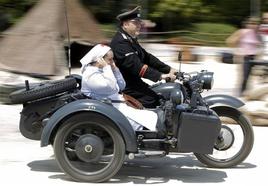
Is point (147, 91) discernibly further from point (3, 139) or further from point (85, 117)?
point (3, 139)

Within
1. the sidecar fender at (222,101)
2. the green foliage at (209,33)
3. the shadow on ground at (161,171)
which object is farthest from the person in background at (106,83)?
the green foliage at (209,33)

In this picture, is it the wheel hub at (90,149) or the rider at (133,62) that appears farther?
the rider at (133,62)

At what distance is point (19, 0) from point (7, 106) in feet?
56.7

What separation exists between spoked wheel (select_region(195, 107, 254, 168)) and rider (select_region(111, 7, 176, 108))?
757mm

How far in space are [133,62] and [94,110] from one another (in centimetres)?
68

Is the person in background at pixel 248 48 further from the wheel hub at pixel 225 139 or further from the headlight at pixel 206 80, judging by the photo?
the headlight at pixel 206 80

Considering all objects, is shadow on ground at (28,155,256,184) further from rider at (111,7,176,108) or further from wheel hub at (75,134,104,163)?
rider at (111,7,176,108)

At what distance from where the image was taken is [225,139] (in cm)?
707

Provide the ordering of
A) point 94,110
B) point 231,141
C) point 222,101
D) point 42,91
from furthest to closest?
point 222,101 → point 231,141 → point 42,91 → point 94,110

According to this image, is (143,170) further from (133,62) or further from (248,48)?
(248,48)

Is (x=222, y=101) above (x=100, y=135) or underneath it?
above

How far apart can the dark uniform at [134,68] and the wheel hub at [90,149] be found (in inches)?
29.2

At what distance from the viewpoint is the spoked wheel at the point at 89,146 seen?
645 centimetres

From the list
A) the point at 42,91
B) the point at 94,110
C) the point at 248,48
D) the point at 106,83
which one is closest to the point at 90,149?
the point at 94,110
